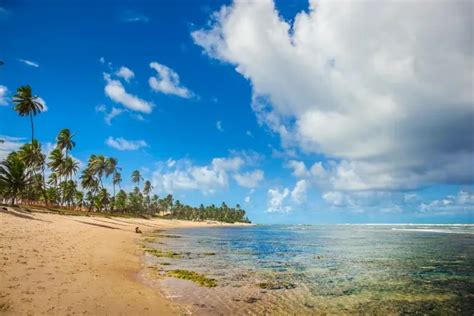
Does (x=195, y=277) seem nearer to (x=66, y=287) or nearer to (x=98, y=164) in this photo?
A: (x=66, y=287)

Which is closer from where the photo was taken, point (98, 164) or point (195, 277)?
point (195, 277)

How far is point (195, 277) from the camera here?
23.1 metres

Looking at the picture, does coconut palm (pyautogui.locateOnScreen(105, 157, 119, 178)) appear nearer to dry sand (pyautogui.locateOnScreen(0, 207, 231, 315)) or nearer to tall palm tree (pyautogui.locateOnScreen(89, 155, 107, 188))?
tall palm tree (pyautogui.locateOnScreen(89, 155, 107, 188))

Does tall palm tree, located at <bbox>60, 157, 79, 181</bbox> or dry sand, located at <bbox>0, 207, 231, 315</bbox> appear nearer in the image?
dry sand, located at <bbox>0, 207, 231, 315</bbox>

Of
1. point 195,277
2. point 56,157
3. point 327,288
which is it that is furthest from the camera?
point 56,157

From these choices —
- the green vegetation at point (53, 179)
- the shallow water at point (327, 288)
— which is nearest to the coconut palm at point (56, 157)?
the green vegetation at point (53, 179)

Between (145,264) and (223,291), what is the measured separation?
36.5 ft

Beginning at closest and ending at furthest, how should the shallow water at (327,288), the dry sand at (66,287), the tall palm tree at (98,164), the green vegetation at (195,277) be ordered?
the dry sand at (66,287) < the shallow water at (327,288) < the green vegetation at (195,277) < the tall palm tree at (98,164)

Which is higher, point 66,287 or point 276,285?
point 66,287

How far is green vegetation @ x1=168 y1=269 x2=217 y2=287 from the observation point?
70.0 ft

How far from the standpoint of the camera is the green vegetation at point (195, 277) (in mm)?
21344

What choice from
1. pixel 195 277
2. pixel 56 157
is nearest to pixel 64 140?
pixel 56 157

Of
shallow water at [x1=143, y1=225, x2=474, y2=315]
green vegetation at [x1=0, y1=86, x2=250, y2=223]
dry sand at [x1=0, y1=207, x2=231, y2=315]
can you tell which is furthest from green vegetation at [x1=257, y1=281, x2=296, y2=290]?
green vegetation at [x1=0, y1=86, x2=250, y2=223]

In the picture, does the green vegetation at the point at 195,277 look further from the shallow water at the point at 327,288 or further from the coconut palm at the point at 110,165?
the coconut palm at the point at 110,165
